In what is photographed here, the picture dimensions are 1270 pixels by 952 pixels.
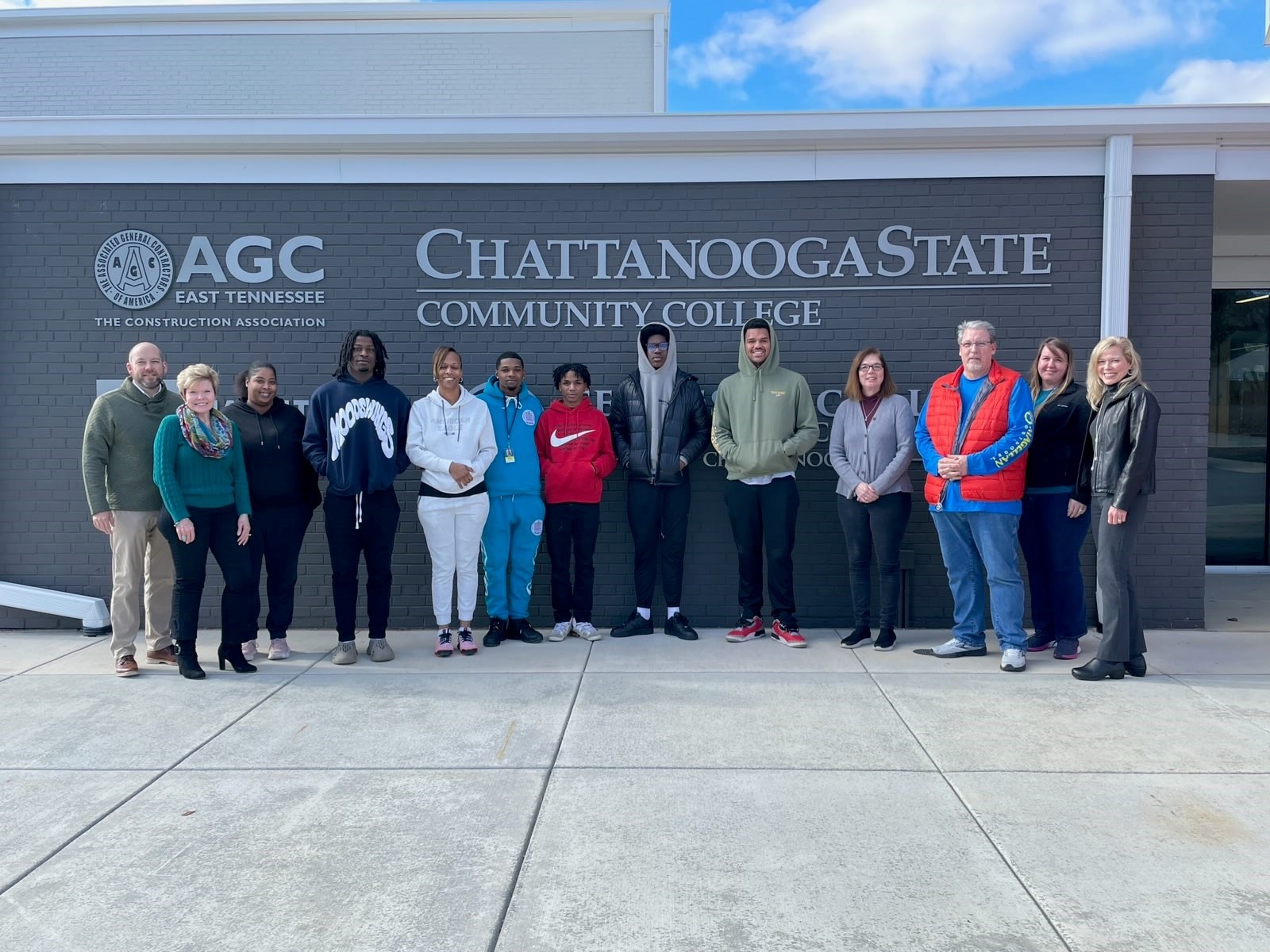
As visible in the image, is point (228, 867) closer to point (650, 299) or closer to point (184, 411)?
point (184, 411)

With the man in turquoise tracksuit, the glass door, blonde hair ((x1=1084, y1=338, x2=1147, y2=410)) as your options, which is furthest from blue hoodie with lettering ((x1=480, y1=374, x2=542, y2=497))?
the glass door

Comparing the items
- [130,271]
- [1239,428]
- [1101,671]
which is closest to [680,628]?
[1101,671]

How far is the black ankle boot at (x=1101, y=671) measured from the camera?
504cm

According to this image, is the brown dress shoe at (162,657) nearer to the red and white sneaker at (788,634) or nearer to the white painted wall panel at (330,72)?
the red and white sneaker at (788,634)

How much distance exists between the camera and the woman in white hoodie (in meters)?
5.58

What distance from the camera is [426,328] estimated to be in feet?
21.0

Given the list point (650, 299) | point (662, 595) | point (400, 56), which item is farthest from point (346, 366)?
point (400, 56)

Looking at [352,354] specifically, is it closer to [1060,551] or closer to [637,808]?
[637,808]

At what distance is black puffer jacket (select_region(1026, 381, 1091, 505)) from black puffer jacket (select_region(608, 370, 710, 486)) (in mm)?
2027

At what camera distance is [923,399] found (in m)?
6.28

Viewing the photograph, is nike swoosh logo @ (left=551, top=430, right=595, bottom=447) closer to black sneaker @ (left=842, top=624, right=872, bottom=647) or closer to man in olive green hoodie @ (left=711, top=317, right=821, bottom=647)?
man in olive green hoodie @ (left=711, top=317, right=821, bottom=647)

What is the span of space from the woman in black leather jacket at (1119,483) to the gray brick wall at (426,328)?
1277 millimetres

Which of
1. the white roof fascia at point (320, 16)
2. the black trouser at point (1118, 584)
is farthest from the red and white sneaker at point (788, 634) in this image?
the white roof fascia at point (320, 16)

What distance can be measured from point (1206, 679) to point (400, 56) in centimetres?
1092
